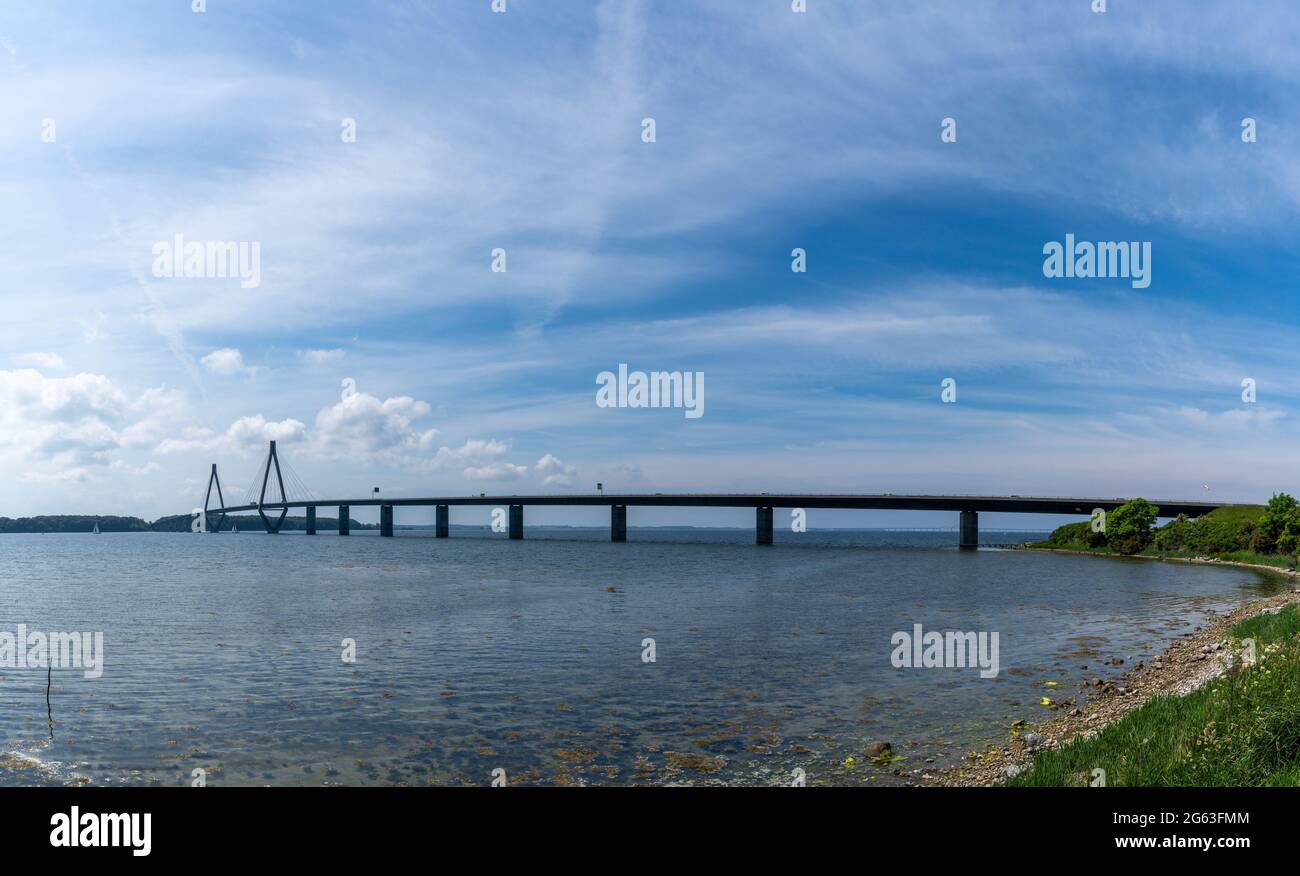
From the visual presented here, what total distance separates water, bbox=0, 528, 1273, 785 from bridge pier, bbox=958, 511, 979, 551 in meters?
118

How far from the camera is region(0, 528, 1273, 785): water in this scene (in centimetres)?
1903

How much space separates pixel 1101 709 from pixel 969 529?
173 meters

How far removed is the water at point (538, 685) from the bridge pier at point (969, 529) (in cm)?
11839

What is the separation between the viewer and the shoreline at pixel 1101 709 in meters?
17.3

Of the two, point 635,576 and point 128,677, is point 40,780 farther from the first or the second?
point 635,576

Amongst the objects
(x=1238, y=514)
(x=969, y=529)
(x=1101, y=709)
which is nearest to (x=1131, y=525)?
(x=1238, y=514)

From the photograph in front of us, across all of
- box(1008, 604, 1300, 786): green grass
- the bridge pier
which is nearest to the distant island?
the bridge pier

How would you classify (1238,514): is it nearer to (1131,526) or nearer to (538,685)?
(1131,526)

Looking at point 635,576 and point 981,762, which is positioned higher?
point 981,762

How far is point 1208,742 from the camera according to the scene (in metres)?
14.4

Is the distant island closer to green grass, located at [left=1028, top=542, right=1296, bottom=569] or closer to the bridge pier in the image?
green grass, located at [left=1028, top=542, right=1296, bottom=569]

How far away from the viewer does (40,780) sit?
17672 millimetres
